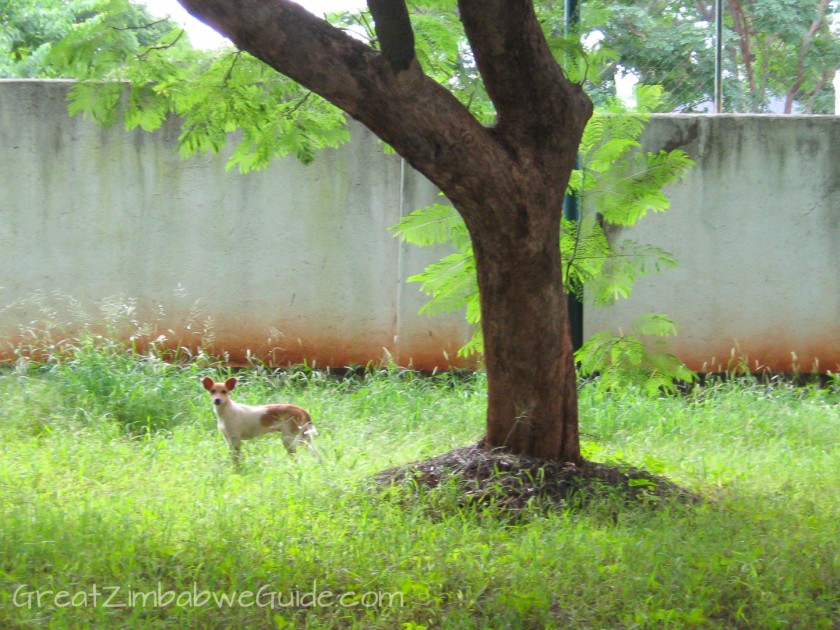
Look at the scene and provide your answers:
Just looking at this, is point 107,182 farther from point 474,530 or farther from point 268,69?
point 474,530

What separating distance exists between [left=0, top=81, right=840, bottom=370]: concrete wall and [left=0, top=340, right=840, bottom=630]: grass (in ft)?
4.58

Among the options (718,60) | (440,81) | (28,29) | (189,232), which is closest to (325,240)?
(189,232)

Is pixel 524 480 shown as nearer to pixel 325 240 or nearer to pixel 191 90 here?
pixel 191 90

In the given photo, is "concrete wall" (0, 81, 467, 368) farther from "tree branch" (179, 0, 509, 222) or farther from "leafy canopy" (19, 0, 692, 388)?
"tree branch" (179, 0, 509, 222)

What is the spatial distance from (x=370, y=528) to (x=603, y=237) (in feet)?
9.10

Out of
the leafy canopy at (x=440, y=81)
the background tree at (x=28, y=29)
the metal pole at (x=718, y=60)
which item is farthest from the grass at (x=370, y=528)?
the background tree at (x=28, y=29)

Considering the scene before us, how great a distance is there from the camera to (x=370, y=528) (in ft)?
14.7

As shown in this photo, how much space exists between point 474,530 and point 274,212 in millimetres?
4612

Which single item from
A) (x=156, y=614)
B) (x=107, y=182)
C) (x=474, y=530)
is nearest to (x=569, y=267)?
(x=474, y=530)

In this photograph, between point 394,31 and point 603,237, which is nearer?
point 394,31

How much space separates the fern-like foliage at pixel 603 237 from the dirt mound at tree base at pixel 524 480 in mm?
1183

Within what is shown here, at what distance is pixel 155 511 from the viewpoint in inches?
187

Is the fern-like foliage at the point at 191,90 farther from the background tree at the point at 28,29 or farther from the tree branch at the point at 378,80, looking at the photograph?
the background tree at the point at 28,29

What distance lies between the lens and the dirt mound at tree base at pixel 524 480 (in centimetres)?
496
